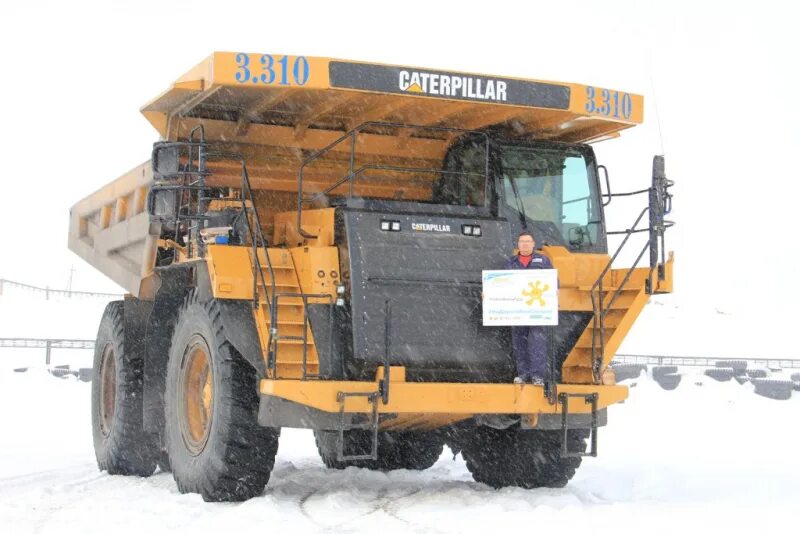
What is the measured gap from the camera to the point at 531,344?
8.00m

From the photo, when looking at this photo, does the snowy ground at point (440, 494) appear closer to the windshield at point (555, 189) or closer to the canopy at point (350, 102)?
the windshield at point (555, 189)

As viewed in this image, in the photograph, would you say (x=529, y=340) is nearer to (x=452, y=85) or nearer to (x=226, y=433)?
(x=452, y=85)

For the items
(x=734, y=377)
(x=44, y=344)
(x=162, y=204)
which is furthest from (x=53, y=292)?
(x=162, y=204)

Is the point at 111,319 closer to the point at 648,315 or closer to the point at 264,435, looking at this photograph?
the point at 264,435

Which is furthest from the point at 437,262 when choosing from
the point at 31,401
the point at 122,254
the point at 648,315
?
the point at 648,315

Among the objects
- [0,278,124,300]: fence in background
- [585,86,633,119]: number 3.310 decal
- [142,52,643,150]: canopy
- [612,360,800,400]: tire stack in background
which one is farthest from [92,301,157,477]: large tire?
[0,278,124,300]: fence in background

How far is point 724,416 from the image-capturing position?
54.0 ft

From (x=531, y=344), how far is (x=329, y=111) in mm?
2378

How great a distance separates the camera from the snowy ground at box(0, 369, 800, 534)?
7000 millimetres

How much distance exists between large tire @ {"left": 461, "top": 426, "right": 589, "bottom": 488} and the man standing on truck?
0.88m

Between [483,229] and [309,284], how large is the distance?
4.59 feet

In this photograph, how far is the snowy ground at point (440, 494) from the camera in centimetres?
A: 700

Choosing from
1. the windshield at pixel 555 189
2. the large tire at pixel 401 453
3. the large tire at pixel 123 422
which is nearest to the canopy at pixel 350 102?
the windshield at pixel 555 189

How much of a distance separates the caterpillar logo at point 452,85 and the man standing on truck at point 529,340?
1.06 meters
